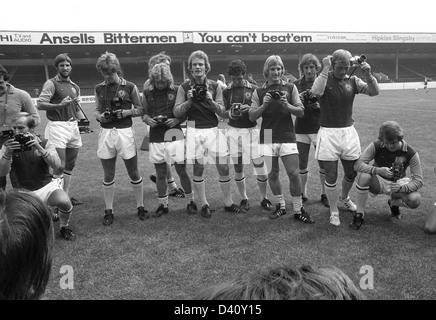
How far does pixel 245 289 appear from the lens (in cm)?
76

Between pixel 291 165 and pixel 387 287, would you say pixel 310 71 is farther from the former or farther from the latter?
pixel 387 287

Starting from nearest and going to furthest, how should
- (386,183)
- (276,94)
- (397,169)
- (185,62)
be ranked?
(397,169), (276,94), (386,183), (185,62)

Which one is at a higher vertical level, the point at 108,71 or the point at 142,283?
the point at 108,71

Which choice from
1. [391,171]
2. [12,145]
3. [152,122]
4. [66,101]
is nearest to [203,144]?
[152,122]

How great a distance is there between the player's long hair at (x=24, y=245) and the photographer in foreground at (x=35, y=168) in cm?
301

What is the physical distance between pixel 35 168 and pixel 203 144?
2.07 m

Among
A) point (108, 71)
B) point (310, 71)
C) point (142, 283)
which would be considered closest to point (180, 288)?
point (142, 283)

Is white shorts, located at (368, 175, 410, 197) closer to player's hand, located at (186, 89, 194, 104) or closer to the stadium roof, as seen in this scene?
player's hand, located at (186, 89, 194, 104)

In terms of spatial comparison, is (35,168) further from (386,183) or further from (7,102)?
(386,183)

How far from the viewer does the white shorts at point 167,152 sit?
15.9 ft

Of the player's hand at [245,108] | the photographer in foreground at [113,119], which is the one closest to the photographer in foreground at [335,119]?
the player's hand at [245,108]

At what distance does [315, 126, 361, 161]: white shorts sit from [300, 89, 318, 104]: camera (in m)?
0.45

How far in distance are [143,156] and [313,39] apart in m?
33.4

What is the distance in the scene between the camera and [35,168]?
4031 millimetres
